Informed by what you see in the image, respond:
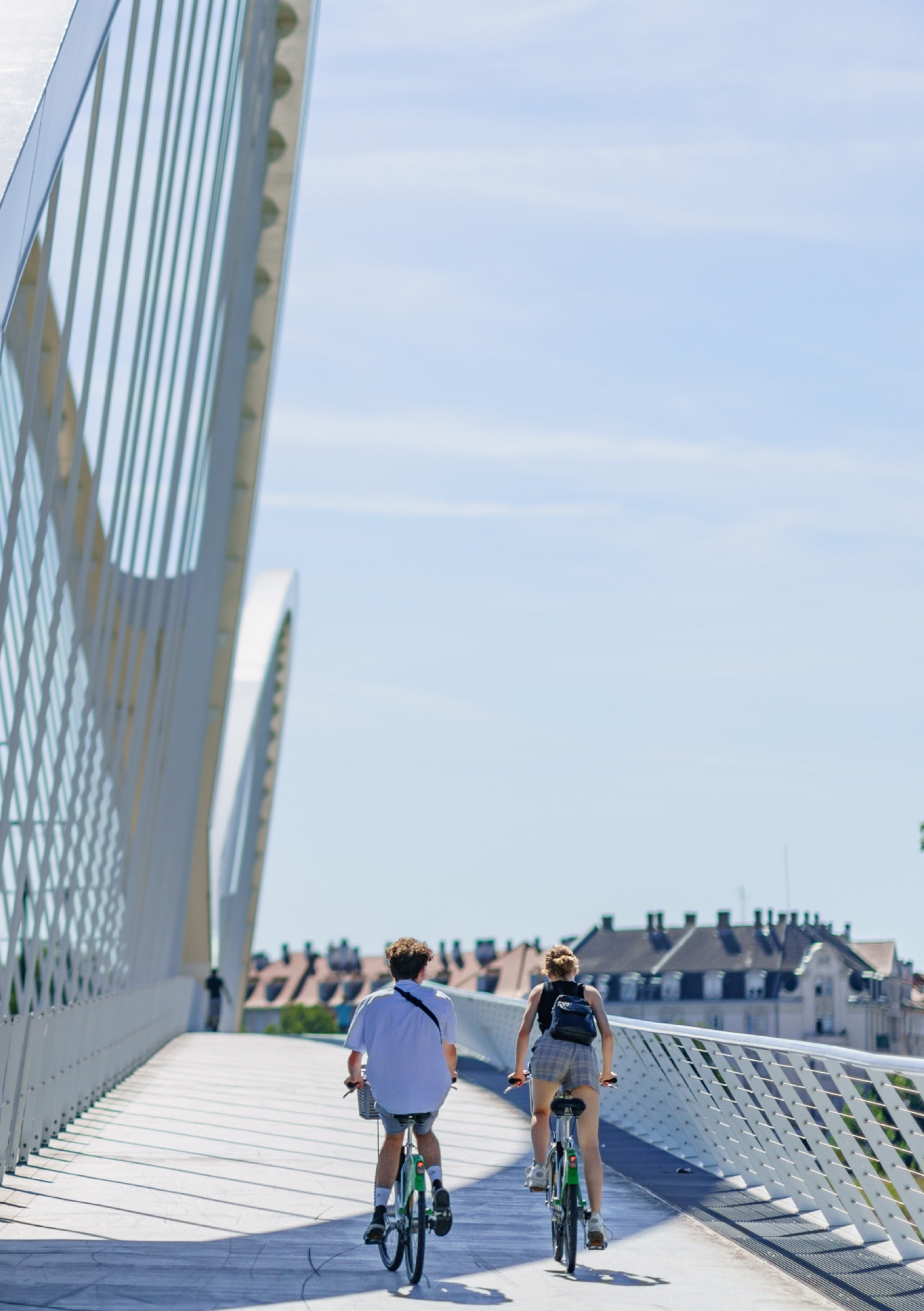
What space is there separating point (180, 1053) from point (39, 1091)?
13990 millimetres

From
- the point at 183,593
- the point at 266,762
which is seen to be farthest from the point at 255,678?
the point at 183,593

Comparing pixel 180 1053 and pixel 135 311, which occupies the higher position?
pixel 135 311

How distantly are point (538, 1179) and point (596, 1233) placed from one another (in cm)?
45

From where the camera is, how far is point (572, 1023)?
27.3ft

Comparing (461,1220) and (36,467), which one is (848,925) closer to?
(36,467)

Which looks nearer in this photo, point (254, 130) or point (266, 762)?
point (254, 130)

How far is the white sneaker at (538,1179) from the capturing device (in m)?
8.32

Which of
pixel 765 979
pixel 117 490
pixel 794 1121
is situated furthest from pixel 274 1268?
pixel 765 979

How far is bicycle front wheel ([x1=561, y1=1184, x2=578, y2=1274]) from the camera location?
7.89m

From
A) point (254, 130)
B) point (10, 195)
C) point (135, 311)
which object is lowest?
point (10, 195)

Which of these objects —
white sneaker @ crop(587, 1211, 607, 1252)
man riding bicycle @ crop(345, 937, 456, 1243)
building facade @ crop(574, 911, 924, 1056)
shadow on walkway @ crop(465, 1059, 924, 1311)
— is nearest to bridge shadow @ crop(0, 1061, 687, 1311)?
white sneaker @ crop(587, 1211, 607, 1252)

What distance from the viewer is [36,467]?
2088 cm

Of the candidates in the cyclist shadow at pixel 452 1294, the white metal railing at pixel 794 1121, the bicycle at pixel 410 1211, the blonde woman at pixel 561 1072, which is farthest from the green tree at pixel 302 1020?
the cyclist shadow at pixel 452 1294

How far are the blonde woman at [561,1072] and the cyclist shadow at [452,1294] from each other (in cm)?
74
